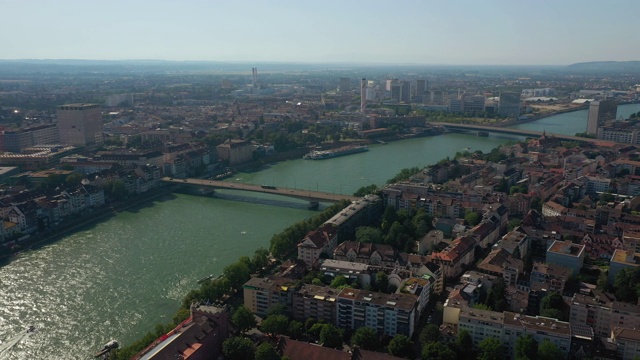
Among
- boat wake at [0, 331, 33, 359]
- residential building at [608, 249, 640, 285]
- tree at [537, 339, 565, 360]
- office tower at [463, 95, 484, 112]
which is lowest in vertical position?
boat wake at [0, 331, 33, 359]

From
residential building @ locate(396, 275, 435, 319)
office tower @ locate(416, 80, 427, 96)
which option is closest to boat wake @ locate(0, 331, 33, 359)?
residential building @ locate(396, 275, 435, 319)

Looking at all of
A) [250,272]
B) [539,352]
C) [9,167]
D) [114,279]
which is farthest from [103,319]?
[9,167]

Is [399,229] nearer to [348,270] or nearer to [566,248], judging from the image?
[348,270]

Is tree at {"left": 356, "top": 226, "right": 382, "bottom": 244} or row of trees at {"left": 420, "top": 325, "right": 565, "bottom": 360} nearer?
row of trees at {"left": 420, "top": 325, "right": 565, "bottom": 360}

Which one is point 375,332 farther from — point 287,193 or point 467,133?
point 467,133

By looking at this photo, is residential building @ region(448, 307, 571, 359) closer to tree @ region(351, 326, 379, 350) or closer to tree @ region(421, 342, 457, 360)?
tree @ region(421, 342, 457, 360)

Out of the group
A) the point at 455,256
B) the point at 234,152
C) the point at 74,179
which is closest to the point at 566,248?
the point at 455,256

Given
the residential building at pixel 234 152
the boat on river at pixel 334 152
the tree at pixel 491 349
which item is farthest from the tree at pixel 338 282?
the boat on river at pixel 334 152
